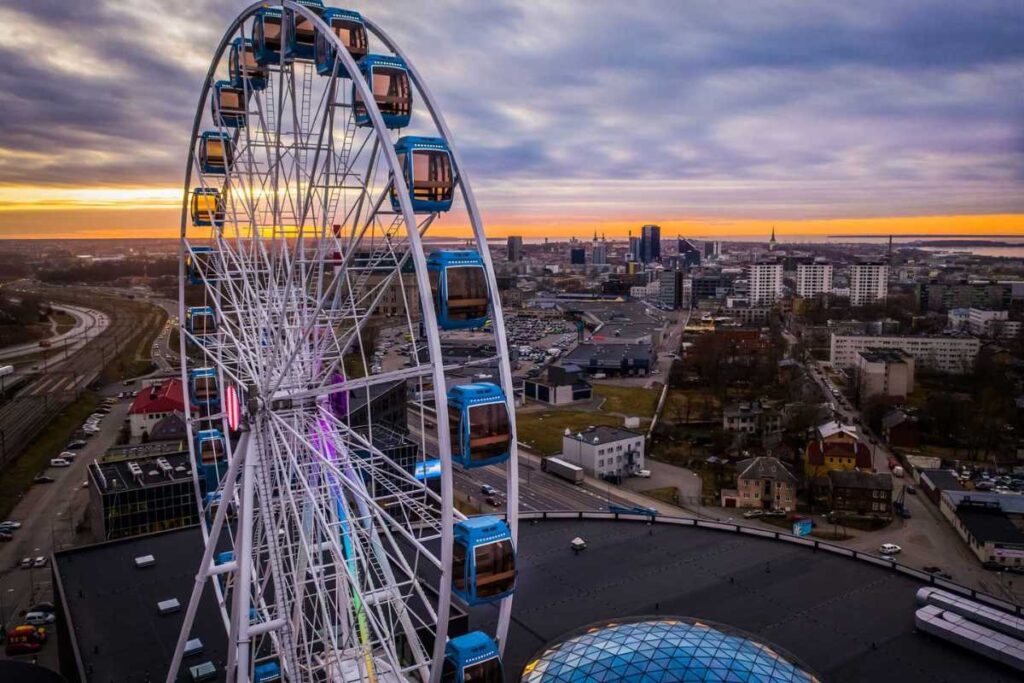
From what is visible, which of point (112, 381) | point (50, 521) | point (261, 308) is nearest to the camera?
point (261, 308)

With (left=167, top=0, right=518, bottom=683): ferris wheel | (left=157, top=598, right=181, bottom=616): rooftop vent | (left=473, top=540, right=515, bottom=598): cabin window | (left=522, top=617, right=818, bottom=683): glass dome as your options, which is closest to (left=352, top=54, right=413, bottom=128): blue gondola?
(left=167, top=0, right=518, bottom=683): ferris wheel

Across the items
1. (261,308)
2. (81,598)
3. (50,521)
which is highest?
(261,308)

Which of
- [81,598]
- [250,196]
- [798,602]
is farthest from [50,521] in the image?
[798,602]

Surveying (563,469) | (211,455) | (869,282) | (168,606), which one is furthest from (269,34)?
(869,282)

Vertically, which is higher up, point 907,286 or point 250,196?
point 250,196

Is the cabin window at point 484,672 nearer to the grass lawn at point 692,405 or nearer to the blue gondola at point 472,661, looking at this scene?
the blue gondola at point 472,661

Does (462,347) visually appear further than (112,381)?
Yes

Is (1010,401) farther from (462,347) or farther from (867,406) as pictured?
(462,347)
